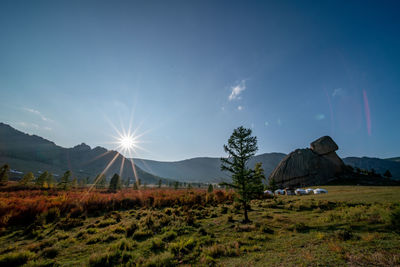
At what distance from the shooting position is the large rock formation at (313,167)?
64.3 meters

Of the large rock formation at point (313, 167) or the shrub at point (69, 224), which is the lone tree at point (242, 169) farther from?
the large rock formation at point (313, 167)

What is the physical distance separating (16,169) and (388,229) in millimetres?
225070

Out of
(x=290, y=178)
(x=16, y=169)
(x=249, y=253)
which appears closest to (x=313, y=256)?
(x=249, y=253)

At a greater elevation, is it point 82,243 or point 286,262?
point 286,262

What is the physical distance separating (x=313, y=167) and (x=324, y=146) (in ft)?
51.3

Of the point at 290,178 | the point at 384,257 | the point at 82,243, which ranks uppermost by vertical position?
the point at 384,257

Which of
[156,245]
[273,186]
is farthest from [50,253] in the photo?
[273,186]

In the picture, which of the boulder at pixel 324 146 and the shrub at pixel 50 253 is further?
the boulder at pixel 324 146

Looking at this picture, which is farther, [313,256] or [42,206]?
[42,206]

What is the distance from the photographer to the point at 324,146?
240 ft

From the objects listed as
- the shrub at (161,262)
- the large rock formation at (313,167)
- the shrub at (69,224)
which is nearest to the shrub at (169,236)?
the shrub at (161,262)

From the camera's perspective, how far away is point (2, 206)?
13977mm

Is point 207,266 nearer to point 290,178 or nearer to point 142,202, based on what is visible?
point 142,202

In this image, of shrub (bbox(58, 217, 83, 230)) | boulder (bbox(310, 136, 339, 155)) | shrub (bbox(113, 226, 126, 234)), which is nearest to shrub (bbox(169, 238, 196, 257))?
shrub (bbox(113, 226, 126, 234))
